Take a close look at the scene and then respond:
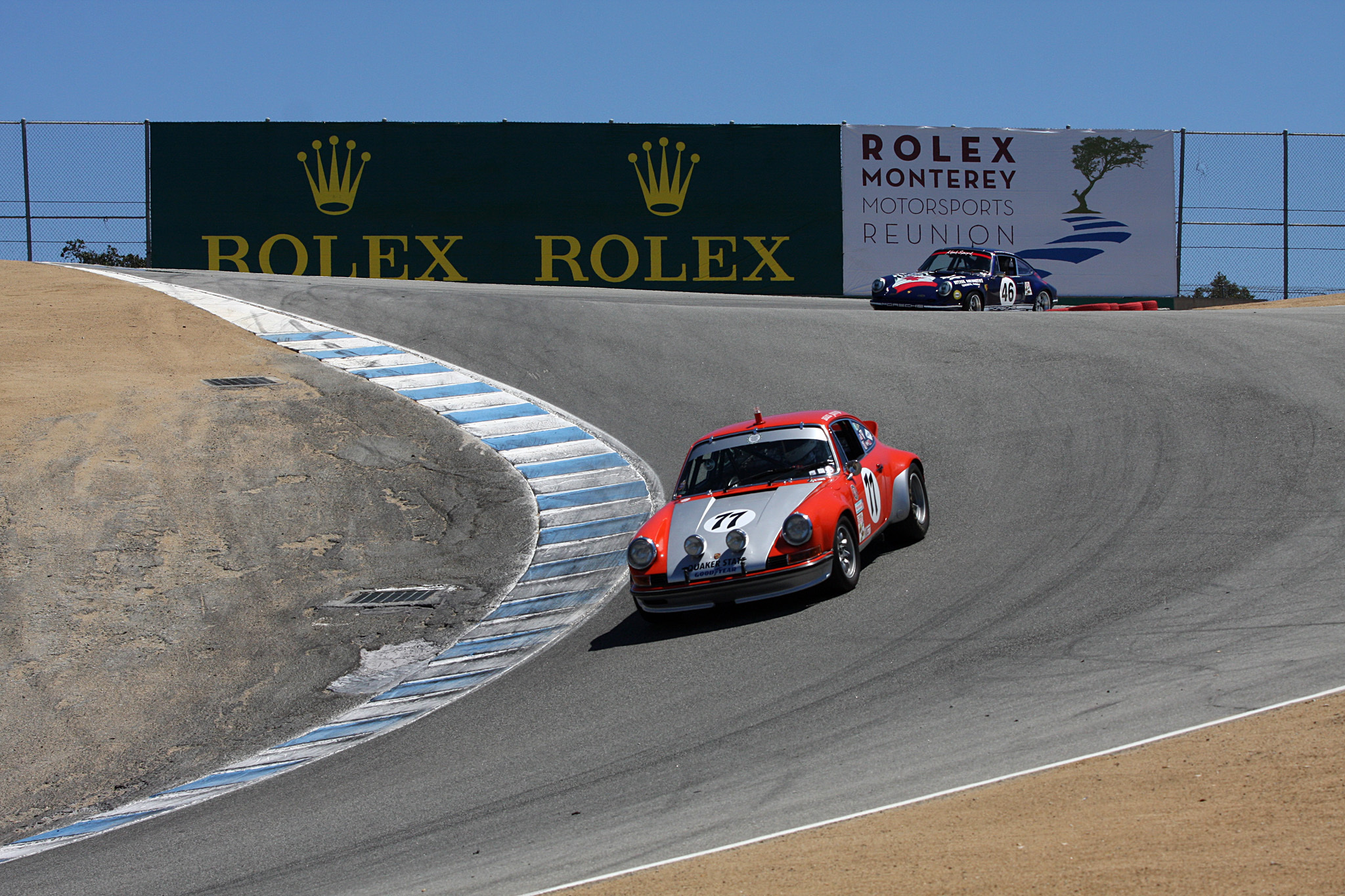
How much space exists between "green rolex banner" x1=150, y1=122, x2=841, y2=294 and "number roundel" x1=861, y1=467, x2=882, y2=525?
1899 cm

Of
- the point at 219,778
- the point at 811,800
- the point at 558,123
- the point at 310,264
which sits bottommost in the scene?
the point at 219,778

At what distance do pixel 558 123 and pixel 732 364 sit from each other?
14097 millimetres

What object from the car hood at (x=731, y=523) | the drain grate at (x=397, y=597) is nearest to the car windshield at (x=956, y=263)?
the car hood at (x=731, y=523)

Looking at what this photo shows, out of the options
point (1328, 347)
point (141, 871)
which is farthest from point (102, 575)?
point (1328, 347)

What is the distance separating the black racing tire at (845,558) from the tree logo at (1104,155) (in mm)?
23987

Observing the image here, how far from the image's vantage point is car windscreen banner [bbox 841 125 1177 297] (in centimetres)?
2934

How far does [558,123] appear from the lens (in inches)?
1128

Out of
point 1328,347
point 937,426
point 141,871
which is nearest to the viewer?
point 141,871

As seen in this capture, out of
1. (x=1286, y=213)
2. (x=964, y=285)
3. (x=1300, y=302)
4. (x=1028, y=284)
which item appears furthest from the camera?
(x=1286, y=213)

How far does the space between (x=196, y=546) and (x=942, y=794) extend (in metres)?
8.14

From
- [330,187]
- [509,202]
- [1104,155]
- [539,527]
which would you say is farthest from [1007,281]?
[330,187]

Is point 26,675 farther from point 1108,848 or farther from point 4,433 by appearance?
point 1108,848

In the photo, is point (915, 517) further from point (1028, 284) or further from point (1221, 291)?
point (1221, 291)

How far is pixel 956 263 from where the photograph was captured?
21922 millimetres
